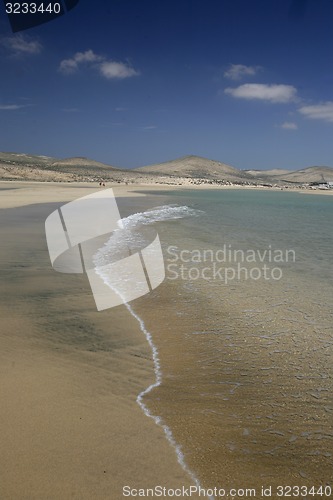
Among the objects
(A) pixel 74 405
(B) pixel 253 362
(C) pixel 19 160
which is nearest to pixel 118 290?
(B) pixel 253 362

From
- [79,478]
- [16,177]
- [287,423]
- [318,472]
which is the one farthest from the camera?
[16,177]

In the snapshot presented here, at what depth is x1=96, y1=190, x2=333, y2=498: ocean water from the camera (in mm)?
2963

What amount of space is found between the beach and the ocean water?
16 millimetres

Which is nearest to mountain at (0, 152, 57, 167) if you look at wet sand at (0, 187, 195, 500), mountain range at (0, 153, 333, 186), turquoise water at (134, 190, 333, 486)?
mountain range at (0, 153, 333, 186)

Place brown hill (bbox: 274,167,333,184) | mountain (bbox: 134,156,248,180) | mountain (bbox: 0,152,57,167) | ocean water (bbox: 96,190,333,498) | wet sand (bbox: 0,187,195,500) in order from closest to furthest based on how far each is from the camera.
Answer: wet sand (bbox: 0,187,195,500)
ocean water (bbox: 96,190,333,498)
mountain (bbox: 0,152,57,167)
mountain (bbox: 134,156,248,180)
brown hill (bbox: 274,167,333,184)

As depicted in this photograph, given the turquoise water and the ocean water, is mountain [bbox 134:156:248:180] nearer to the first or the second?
the turquoise water

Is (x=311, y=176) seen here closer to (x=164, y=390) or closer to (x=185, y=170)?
(x=185, y=170)

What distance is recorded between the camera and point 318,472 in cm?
283

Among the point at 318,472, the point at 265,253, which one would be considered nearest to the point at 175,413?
the point at 318,472

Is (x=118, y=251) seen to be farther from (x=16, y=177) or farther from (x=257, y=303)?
(x=16, y=177)

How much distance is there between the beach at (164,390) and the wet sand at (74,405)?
0.01 meters

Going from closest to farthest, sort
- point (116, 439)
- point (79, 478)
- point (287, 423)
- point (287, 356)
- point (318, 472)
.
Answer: point (79, 478) → point (318, 472) → point (116, 439) → point (287, 423) → point (287, 356)

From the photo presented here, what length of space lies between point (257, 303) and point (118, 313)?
2509 mm

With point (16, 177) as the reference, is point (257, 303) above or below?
below
